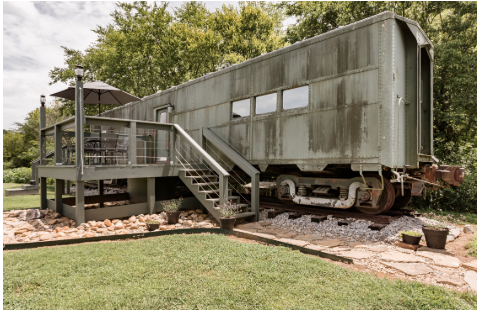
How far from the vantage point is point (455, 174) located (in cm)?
577

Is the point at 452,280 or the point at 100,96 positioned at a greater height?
the point at 100,96

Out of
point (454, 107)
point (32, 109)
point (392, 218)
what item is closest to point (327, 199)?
point (392, 218)

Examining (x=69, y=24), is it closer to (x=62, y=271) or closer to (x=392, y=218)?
(x=62, y=271)

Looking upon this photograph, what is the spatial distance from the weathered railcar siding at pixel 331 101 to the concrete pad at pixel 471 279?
2019 millimetres

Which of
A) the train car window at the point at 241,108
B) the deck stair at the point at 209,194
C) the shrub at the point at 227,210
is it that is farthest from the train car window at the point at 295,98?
the shrub at the point at 227,210

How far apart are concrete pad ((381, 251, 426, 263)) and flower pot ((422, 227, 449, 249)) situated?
0.58 metres

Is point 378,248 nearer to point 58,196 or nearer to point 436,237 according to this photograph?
point 436,237

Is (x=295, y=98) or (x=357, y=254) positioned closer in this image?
(x=357, y=254)

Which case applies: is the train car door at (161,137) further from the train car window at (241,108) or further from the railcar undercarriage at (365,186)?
the railcar undercarriage at (365,186)

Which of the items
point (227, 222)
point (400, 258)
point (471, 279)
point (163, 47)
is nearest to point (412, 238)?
point (400, 258)

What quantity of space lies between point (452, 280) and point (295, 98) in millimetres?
4322

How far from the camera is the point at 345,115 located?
5.49m

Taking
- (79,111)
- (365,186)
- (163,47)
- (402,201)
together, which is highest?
(163,47)

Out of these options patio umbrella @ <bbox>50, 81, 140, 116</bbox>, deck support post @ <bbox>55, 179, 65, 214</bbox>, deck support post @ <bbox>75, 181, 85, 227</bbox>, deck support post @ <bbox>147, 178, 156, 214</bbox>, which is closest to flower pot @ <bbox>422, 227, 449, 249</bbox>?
deck support post @ <bbox>147, 178, 156, 214</bbox>
